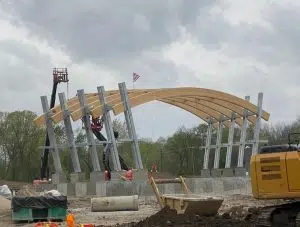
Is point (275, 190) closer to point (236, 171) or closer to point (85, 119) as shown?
point (85, 119)

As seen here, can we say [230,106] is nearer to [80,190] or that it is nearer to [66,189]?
[80,190]

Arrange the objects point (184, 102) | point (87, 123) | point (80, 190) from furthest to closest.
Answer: point (184, 102)
point (87, 123)
point (80, 190)

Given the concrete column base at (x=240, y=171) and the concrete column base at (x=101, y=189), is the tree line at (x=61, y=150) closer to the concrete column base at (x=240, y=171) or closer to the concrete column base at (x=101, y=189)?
the concrete column base at (x=240, y=171)

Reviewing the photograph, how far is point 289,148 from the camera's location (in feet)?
39.4

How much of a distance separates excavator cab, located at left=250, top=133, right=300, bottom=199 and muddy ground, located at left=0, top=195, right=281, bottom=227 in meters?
2.07

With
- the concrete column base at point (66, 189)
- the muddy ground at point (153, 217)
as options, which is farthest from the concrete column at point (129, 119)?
the muddy ground at point (153, 217)

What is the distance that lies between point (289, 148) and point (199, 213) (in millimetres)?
5753

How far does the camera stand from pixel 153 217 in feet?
53.1

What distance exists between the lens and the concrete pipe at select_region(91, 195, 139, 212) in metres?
23.6

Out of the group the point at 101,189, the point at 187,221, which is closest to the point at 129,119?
the point at 101,189

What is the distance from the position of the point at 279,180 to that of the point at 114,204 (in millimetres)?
13123

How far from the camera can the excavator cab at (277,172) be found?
11.5m

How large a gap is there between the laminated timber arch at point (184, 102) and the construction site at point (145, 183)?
0.24ft

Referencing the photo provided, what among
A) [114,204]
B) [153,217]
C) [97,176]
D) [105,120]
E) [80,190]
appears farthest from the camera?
[105,120]
